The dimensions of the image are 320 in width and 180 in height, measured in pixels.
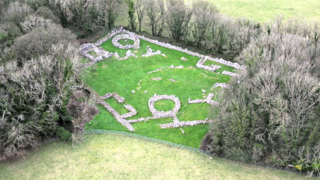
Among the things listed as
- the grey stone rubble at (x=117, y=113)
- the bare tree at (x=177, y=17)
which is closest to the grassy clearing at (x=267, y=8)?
the bare tree at (x=177, y=17)

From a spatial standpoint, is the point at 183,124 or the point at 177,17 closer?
the point at 183,124

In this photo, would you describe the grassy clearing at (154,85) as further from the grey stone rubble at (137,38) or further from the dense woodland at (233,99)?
the dense woodland at (233,99)

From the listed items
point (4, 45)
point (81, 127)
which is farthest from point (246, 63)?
point (4, 45)

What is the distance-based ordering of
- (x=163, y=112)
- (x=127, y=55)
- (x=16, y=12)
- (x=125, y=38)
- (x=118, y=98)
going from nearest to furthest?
(x=163, y=112), (x=118, y=98), (x=16, y=12), (x=127, y=55), (x=125, y=38)

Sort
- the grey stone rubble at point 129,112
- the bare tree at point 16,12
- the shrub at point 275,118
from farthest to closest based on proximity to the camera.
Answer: the bare tree at point 16,12
the grey stone rubble at point 129,112
the shrub at point 275,118

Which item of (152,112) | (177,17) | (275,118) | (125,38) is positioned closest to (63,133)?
(152,112)

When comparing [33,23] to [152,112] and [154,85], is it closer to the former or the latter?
[154,85]
